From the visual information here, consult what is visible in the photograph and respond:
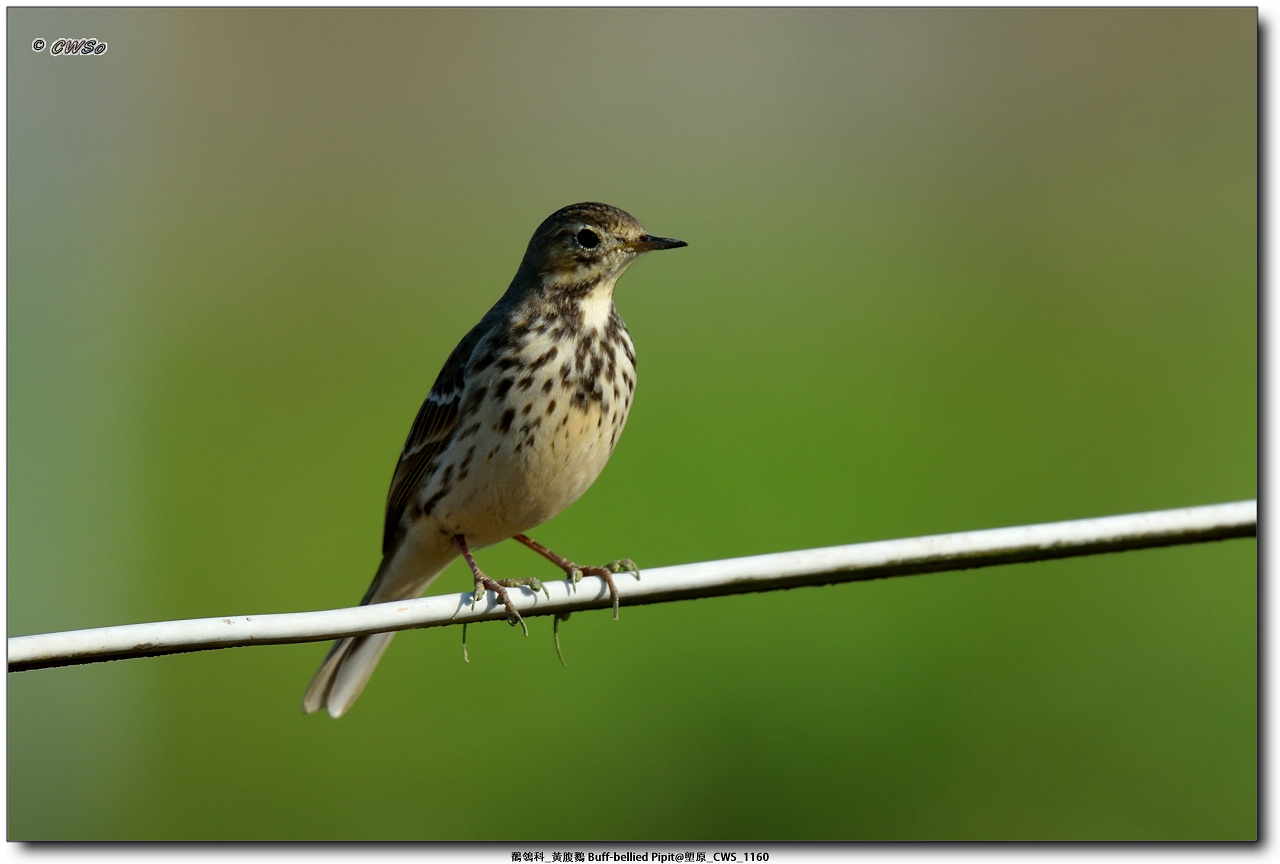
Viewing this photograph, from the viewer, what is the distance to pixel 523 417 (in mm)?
5020

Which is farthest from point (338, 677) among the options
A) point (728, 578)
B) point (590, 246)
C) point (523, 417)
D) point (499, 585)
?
point (728, 578)

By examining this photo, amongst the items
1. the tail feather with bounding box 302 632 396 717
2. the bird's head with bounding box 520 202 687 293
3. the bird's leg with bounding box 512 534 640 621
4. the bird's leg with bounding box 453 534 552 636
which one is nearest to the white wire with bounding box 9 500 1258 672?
the bird's leg with bounding box 453 534 552 636

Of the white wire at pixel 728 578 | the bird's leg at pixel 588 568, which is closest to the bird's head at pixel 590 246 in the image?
the bird's leg at pixel 588 568

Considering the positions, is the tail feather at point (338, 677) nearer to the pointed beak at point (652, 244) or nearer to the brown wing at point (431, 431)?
the brown wing at point (431, 431)

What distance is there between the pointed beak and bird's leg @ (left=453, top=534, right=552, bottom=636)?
1.38 metres

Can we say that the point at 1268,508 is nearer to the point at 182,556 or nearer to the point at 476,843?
the point at 476,843

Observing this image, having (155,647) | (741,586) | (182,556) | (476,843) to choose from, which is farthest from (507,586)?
(182,556)

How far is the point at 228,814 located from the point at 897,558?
3559mm

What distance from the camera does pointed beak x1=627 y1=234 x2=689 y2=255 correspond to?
532cm

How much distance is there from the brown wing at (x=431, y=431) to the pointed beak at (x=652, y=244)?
0.69 metres

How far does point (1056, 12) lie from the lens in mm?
6391

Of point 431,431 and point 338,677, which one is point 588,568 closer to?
point 431,431

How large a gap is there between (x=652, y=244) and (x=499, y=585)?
59.0 inches

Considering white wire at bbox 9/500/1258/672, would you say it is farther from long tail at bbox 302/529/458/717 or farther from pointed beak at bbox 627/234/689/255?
pointed beak at bbox 627/234/689/255
